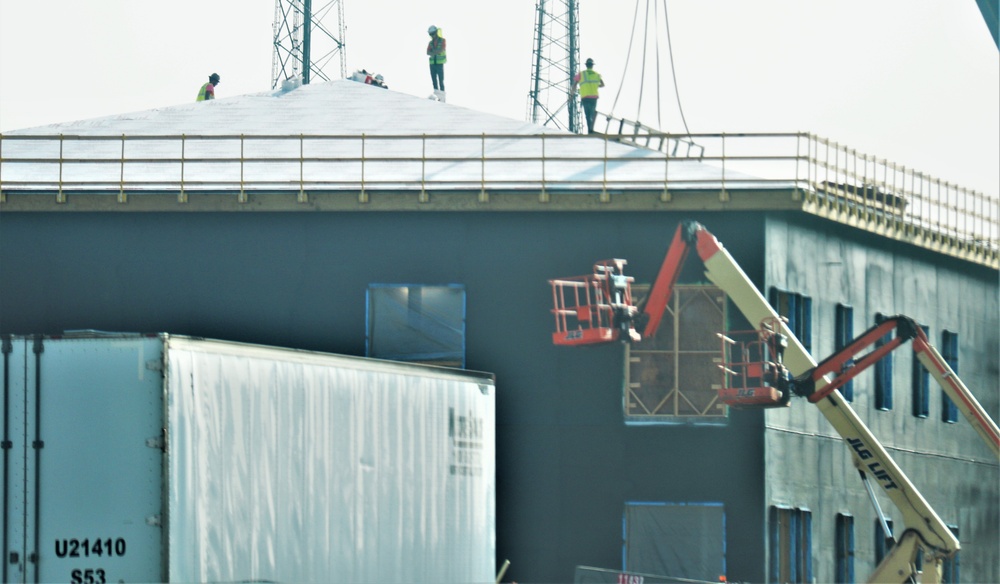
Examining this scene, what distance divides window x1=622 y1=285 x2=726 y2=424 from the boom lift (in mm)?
702

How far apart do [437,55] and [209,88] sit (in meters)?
6.98

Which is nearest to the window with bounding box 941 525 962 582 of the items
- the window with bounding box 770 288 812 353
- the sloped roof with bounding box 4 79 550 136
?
the window with bounding box 770 288 812 353

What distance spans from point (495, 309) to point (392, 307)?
190cm

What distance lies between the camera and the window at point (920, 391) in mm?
33781

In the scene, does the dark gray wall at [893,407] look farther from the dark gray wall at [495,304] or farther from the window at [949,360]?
the dark gray wall at [495,304]

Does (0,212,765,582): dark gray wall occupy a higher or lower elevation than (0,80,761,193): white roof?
lower

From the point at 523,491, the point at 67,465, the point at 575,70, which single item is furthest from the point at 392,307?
the point at 575,70

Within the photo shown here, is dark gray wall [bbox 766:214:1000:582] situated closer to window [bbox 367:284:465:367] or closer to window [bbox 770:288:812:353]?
window [bbox 770:288:812:353]

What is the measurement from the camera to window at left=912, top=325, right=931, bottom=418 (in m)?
33.8

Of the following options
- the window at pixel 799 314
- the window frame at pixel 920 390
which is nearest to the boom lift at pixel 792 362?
the window at pixel 799 314

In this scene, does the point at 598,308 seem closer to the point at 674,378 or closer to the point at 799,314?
the point at 674,378

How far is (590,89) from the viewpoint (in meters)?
38.8

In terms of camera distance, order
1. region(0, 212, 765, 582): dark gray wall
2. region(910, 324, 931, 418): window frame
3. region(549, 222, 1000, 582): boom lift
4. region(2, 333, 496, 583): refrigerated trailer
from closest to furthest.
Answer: region(2, 333, 496, 583): refrigerated trailer, region(549, 222, 1000, 582): boom lift, region(0, 212, 765, 582): dark gray wall, region(910, 324, 931, 418): window frame

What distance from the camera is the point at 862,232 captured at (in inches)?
1265
